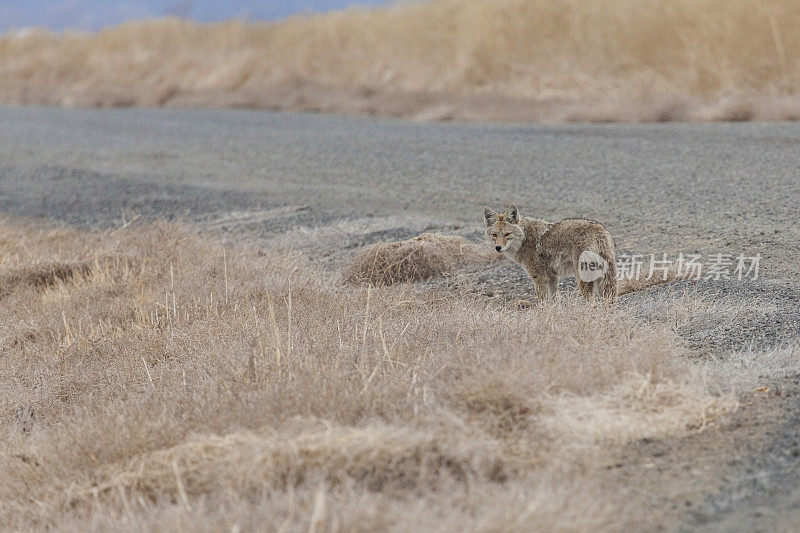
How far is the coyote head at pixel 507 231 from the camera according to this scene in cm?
526

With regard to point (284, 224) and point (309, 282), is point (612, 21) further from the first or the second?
point (309, 282)

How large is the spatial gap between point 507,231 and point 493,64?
12.4m

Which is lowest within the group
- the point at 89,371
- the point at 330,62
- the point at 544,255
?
the point at 89,371

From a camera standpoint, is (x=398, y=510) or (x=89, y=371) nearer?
(x=398, y=510)

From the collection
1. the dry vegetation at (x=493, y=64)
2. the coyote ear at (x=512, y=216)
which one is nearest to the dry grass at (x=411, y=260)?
the coyote ear at (x=512, y=216)

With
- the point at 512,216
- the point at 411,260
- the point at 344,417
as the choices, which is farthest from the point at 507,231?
the point at 344,417

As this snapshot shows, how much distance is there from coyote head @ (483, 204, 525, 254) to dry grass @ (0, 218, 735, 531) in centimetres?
54

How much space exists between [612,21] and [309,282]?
1225 cm

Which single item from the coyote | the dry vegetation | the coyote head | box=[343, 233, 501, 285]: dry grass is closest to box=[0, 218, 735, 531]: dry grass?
the coyote

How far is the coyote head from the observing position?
5262 millimetres

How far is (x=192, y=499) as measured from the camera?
2893mm

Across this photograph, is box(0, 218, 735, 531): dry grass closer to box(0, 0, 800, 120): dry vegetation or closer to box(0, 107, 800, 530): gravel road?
box(0, 107, 800, 530): gravel road

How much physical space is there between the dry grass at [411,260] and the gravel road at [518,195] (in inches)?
9.9

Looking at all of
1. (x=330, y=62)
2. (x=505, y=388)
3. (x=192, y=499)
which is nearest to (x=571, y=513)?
(x=505, y=388)
